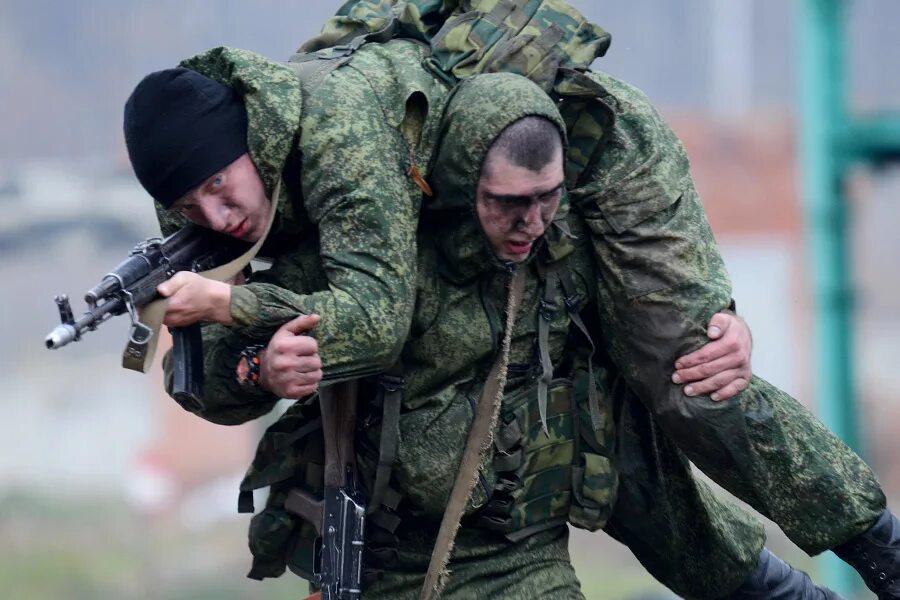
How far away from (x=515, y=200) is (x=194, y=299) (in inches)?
32.6

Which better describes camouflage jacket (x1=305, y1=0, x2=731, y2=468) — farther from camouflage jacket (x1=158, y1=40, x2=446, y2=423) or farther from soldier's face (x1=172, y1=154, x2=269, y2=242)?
soldier's face (x1=172, y1=154, x2=269, y2=242)

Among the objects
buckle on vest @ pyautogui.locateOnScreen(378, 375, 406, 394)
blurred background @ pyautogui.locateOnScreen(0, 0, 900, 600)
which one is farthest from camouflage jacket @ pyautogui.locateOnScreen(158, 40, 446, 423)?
blurred background @ pyautogui.locateOnScreen(0, 0, 900, 600)

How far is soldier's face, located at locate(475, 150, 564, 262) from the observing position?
429 cm

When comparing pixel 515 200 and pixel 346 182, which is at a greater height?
pixel 346 182

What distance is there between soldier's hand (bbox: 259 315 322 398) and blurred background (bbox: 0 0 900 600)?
6.62m

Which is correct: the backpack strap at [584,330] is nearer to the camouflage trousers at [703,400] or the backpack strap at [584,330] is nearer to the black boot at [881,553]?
the camouflage trousers at [703,400]

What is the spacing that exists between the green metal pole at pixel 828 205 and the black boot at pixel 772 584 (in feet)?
10.8

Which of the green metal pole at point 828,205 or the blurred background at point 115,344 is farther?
the blurred background at point 115,344

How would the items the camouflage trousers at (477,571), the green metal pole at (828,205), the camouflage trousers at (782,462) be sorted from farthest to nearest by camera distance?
1. the green metal pole at (828,205)
2. the camouflage trousers at (477,571)
3. the camouflage trousers at (782,462)

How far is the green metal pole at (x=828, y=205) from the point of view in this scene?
8227 millimetres

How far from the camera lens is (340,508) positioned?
477cm

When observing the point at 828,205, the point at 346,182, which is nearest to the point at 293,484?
the point at 346,182

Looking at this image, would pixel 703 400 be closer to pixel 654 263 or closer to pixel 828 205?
pixel 654 263

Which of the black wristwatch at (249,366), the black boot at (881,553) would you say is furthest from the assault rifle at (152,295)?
the black boot at (881,553)
